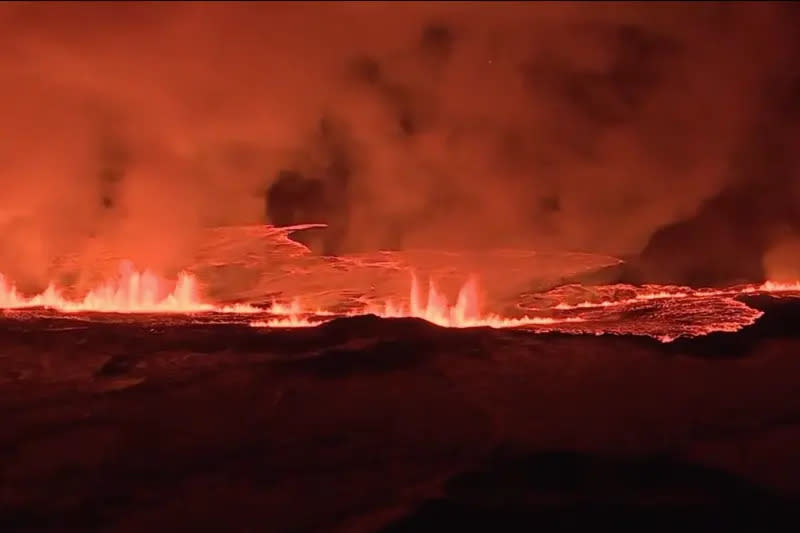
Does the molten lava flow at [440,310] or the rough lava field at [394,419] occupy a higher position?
the molten lava flow at [440,310]

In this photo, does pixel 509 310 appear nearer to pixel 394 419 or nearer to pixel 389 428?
pixel 394 419

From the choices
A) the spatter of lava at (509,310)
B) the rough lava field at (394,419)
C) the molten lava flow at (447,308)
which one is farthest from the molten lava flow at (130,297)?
the molten lava flow at (447,308)

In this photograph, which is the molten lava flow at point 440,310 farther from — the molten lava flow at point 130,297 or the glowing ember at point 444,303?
the molten lava flow at point 130,297

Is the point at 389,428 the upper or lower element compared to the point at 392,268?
lower

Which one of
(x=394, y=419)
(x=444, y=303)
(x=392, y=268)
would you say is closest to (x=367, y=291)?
(x=392, y=268)

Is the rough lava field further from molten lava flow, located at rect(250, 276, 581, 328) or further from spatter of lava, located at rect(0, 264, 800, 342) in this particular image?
molten lava flow, located at rect(250, 276, 581, 328)

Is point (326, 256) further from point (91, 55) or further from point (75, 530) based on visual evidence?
point (75, 530)
